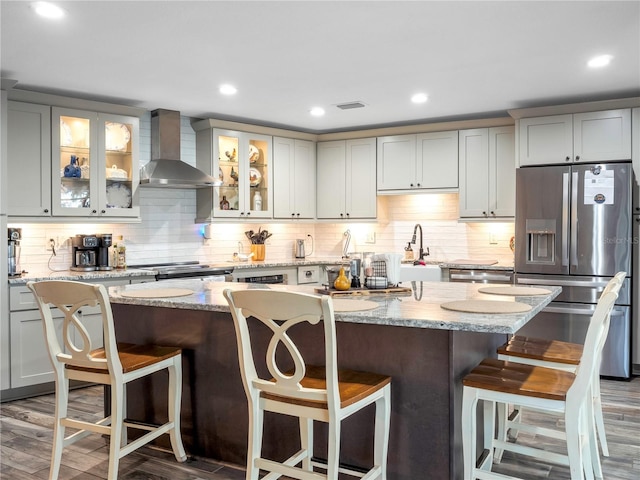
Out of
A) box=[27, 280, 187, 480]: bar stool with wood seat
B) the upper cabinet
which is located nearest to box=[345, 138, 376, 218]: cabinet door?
the upper cabinet

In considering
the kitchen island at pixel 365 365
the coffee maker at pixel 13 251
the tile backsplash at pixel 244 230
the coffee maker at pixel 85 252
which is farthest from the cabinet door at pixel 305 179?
the kitchen island at pixel 365 365

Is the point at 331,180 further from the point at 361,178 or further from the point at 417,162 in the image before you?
the point at 417,162

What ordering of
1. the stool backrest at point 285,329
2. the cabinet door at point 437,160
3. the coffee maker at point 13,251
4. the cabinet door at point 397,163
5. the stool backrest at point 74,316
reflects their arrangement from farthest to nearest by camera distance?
the cabinet door at point 397,163 < the cabinet door at point 437,160 < the coffee maker at point 13,251 < the stool backrest at point 74,316 < the stool backrest at point 285,329

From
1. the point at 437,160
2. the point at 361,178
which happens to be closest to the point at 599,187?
the point at 437,160

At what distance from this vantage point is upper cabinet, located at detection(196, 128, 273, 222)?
18.6 feet

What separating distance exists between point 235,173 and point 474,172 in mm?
2426

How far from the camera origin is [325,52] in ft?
12.0

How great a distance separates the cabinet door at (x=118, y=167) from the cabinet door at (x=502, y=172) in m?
3.36

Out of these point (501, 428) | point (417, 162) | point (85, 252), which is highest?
point (417, 162)

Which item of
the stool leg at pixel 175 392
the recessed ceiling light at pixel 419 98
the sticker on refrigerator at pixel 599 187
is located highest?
the recessed ceiling light at pixel 419 98

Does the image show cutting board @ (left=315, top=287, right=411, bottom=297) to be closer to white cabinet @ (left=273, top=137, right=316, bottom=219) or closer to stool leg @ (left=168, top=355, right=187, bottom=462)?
stool leg @ (left=168, top=355, right=187, bottom=462)

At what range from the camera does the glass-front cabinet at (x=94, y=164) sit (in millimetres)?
4625

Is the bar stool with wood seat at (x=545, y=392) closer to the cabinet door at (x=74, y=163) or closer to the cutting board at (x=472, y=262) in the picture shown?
the cutting board at (x=472, y=262)

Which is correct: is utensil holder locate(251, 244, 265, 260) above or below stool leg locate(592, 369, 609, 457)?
above
